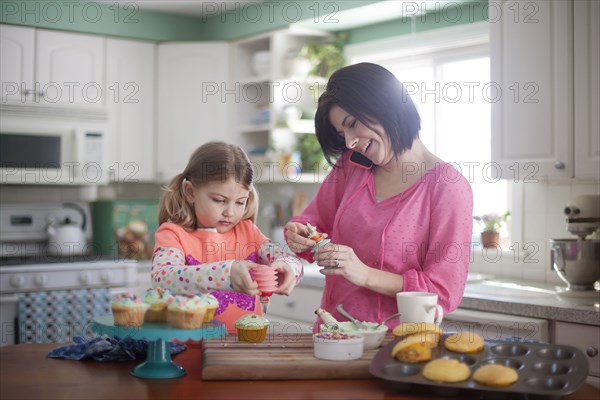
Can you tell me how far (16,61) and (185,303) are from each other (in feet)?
10.7

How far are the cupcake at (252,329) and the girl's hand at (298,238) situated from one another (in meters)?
0.26

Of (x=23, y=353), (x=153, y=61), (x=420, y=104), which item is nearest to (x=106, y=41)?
(x=153, y=61)

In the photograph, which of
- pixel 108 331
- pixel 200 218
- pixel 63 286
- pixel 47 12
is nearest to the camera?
pixel 108 331

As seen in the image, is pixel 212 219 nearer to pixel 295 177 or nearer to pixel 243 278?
pixel 243 278

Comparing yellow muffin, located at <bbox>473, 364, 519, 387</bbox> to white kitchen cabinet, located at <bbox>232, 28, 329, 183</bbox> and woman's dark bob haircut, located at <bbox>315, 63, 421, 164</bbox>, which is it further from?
white kitchen cabinet, located at <bbox>232, 28, 329, 183</bbox>

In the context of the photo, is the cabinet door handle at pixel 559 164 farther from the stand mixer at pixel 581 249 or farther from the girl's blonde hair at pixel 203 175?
the girl's blonde hair at pixel 203 175

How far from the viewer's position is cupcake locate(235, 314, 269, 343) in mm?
1843

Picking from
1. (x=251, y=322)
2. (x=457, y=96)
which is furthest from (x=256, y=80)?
(x=251, y=322)

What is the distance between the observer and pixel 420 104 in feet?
14.1

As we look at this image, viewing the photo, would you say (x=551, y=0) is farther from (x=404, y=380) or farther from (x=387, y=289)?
(x=404, y=380)

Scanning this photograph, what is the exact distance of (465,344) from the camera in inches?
65.5

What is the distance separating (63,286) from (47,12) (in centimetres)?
164

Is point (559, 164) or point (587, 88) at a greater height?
point (587, 88)

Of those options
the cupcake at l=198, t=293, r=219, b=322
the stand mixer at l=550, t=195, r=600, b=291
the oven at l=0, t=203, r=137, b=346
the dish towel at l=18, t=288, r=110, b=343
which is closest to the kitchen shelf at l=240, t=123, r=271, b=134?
the oven at l=0, t=203, r=137, b=346
